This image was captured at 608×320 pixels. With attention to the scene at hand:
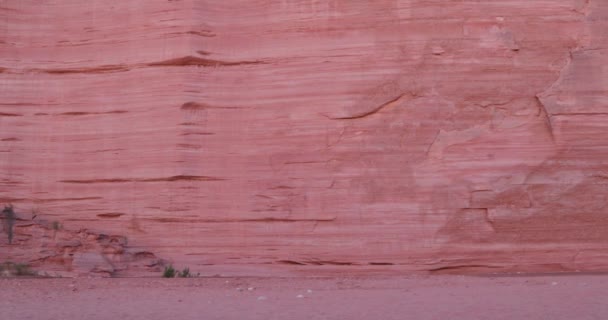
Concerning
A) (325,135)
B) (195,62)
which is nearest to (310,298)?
(325,135)

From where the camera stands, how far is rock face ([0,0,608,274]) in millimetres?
9836

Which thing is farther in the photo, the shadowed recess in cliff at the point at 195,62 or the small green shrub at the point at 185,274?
the shadowed recess in cliff at the point at 195,62

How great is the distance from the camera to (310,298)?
294 inches

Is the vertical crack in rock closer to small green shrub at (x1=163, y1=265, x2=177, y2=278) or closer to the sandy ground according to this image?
the sandy ground

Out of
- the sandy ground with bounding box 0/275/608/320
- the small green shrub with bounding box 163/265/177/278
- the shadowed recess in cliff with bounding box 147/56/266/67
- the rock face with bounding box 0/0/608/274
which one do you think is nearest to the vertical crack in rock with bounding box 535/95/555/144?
the rock face with bounding box 0/0/608/274

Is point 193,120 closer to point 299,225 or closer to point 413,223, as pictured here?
point 299,225

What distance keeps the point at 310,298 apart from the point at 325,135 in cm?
316

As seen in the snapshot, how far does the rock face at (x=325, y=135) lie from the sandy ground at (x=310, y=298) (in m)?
0.71

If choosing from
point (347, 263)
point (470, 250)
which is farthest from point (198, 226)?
point (470, 250)

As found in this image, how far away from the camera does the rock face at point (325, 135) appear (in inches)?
387

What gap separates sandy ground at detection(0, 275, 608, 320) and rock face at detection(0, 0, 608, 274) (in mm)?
714

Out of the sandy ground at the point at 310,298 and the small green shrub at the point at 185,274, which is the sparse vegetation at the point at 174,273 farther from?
the sandy ground at the point at 310,298

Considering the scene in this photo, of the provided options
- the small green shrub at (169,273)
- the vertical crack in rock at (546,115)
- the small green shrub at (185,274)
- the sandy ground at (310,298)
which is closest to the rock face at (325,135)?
the vertical crack in rock at (546,115)

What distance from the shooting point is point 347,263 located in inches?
389
